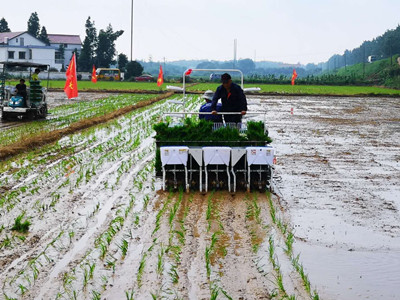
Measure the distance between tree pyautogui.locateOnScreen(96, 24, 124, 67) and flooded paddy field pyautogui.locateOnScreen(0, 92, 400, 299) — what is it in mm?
63501

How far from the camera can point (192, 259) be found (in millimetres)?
5715

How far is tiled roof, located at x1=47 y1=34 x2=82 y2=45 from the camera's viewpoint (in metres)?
85.6

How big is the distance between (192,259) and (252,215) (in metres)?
1.96

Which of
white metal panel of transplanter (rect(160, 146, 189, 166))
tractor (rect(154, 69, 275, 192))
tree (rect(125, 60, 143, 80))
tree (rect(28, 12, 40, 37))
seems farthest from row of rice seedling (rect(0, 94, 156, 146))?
tree (rect(28, 12, 40, 37))

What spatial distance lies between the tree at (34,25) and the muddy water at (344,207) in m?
79.9

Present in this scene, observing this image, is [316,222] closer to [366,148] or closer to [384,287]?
[384,287]

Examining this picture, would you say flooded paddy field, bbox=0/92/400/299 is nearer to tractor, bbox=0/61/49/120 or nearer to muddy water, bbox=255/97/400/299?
muddy water, bbox=255/97/400/299

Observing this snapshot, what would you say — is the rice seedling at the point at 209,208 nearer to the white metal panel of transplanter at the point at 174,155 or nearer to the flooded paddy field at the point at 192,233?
the flooded paddy field at the point at 192,233

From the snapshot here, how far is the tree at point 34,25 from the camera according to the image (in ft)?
296

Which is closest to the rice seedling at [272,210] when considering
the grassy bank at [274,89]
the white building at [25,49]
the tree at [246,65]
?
the grassy bank at [274,89]

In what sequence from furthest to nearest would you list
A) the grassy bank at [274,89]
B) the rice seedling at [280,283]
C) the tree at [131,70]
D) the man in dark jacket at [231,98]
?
the tree at [131,70], the grassy bank at [274,89], the man in dark jacket at [231,98], the rice seedling at [280,283]

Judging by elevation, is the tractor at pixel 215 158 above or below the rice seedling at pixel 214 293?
above

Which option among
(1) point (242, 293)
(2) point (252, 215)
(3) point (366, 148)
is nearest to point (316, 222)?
(2) point (252, 215)

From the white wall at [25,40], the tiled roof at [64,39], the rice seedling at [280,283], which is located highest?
the tiled roof at [64,39]
